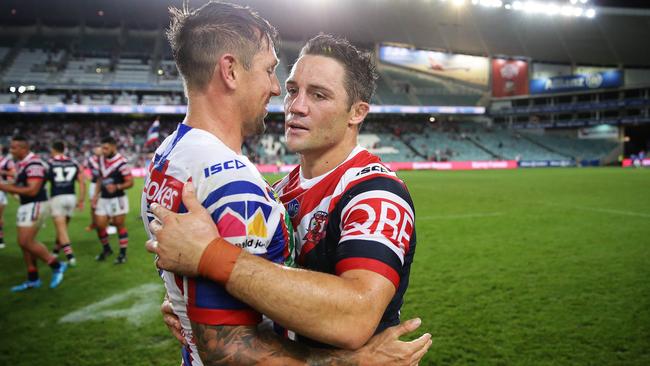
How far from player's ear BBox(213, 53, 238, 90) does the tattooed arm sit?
3.11ft

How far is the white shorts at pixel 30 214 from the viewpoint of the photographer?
737 centimetres

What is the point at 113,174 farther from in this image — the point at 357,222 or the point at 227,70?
the point at 357,222

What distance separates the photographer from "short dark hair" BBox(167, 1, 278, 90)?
5.86ft

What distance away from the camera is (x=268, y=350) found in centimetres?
156

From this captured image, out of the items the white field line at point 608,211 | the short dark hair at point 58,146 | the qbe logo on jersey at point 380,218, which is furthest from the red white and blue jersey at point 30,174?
the white field line at point 608,211

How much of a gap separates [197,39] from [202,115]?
1.01ft

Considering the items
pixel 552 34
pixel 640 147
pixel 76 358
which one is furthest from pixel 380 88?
pixel 76 358

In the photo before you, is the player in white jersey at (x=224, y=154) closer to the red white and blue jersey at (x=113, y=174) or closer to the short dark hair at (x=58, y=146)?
the red white and blue jersey at (x=113, y=174)

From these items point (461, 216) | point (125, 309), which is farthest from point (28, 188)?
point (461, 216)

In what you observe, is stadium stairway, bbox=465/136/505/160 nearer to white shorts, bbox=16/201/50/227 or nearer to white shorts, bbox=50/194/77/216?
white shorts, bbox=50/194/77/216

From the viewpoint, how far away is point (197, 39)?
5.92ft

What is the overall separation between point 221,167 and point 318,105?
3.13 feet

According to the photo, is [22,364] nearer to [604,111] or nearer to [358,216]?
[358,216]

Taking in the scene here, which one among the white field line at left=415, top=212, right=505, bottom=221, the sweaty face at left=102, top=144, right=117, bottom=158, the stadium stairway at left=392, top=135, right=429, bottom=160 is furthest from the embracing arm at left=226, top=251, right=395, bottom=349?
the stadium stairway at left=392, top=135, right=429, bottom=160
